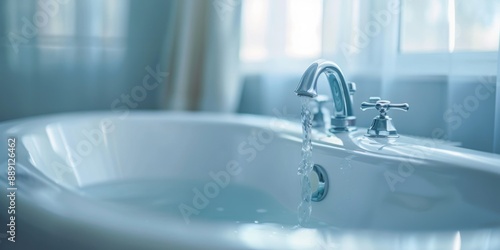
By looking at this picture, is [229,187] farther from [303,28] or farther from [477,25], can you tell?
[477,25]

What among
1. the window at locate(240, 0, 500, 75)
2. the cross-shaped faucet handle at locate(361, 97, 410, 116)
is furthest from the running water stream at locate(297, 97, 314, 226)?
the window at locate(240, 0, 500, 75)

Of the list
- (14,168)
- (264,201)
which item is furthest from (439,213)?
(14,168)

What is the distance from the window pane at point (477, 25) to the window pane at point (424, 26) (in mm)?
33

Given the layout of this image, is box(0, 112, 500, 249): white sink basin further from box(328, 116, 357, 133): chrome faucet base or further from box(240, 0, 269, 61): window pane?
box(240, 0, 269, 61): window pane

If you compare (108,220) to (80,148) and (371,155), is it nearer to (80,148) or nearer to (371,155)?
(371,155)

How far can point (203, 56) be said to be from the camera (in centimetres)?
188

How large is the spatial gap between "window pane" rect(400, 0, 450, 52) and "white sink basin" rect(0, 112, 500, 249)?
11.5 inches

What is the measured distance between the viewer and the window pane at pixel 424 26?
1.15 meters

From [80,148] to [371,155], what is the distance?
825 millimetres

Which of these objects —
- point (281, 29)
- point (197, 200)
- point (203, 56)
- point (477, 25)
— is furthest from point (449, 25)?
point (203, 56)

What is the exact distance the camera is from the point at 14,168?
720mm

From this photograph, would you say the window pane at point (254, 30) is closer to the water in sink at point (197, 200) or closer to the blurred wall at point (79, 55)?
the blurred wall at point (79, 55)

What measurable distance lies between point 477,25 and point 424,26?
0.15m

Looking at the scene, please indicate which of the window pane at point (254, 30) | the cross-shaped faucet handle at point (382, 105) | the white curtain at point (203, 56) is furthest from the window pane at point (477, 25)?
the white curtain at point (203, 56)
